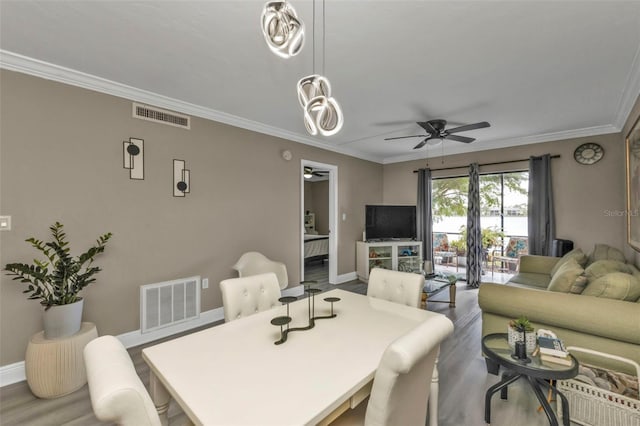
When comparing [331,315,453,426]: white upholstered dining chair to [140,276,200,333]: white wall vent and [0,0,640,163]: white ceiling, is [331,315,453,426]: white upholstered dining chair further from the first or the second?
[140,276,200,333]: white wall vent

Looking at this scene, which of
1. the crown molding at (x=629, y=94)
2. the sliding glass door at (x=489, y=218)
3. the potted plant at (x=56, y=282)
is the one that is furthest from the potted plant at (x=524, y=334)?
the sliding glass door at (x=489, y=218)

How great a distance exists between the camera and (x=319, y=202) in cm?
879

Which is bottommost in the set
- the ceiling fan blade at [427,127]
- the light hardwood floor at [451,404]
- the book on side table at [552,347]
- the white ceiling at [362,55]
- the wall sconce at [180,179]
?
the light hardwood floor at [451,404]

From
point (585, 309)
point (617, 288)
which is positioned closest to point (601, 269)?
point (617, 288)

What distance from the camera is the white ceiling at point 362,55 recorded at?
5.65 feet

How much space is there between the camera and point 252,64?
2320 millimetres

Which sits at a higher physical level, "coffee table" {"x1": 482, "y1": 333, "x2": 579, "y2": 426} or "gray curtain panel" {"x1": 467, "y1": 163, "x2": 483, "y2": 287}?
"gray curtain panel" {"x1": 467, "y1": 163, "x2": 483, "y2": 287}

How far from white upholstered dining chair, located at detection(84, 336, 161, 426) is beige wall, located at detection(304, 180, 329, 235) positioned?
7.74 meters

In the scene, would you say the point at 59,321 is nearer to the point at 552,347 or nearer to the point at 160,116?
the point at 160,116

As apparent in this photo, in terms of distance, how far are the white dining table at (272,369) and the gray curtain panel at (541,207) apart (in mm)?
3798

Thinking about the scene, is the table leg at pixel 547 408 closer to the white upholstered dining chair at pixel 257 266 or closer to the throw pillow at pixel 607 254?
the white upholstered dining chair at pixel 257 266

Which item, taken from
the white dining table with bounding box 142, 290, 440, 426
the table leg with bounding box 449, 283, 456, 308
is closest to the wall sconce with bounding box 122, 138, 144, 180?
the white dining table with bounding box 142, 290, 440, 426

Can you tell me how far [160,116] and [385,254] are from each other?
14.3 ft

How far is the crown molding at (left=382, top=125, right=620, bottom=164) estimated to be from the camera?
390 cm
